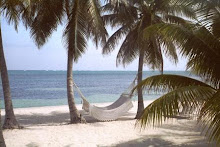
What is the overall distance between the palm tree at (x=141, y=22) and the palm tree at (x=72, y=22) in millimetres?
794

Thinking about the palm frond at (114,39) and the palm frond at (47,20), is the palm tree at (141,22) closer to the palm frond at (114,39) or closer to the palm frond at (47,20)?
the palm frond at (114,39)

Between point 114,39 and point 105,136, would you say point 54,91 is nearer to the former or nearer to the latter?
point 114,39

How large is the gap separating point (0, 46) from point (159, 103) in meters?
3.93

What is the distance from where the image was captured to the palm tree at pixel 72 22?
6312mm

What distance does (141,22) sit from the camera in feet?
24.1

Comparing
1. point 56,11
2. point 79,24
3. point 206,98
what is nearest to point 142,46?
point 79,24

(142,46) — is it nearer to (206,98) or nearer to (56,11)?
(56,11)

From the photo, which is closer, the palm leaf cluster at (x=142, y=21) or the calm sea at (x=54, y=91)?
the palm leaf cluster at (x=142, y=21)

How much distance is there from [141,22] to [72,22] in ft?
6.25

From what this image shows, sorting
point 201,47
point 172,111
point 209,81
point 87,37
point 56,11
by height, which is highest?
point 56,11

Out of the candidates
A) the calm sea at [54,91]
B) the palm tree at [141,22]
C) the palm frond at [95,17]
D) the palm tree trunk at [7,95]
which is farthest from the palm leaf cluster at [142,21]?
the palm tree trunk at [7,95]

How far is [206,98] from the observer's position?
→ 344cm

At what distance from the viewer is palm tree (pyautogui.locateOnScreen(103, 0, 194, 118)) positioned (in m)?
7.25

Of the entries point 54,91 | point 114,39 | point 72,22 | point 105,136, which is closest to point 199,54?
point 105,136
